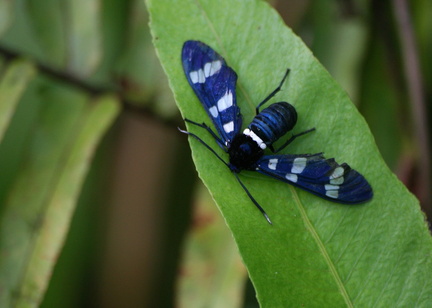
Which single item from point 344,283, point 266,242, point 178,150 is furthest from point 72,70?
point 344,283

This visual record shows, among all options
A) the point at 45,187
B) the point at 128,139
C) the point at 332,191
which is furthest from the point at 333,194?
the point at 128,139

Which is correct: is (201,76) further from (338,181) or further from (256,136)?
(338,181)

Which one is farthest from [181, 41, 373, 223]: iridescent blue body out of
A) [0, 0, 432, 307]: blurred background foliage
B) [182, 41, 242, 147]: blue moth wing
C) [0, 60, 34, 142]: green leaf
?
[0, 60, 34, 142]: green leaf

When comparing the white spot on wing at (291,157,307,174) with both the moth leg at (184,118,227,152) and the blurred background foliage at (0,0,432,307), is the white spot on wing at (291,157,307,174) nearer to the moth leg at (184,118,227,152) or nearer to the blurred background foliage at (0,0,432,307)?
the moth leg at (184,118,227,152)

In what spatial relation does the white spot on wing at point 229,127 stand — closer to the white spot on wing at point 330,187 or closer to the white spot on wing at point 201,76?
the white spot on wing at point 201,76

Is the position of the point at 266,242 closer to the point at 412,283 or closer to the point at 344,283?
the point at 344,283

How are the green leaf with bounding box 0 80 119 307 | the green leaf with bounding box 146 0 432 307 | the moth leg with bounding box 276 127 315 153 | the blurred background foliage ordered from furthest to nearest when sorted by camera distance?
the blurred background foliage < the green leaf with bounding box 0 80 119 307 < the moth leg with bounding box 276 127 315 153 < the green leaf with bounding box 146 0 432 307

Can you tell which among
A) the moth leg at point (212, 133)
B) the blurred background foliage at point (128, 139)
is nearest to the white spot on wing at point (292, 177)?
the moth leg at point (212, 133)
